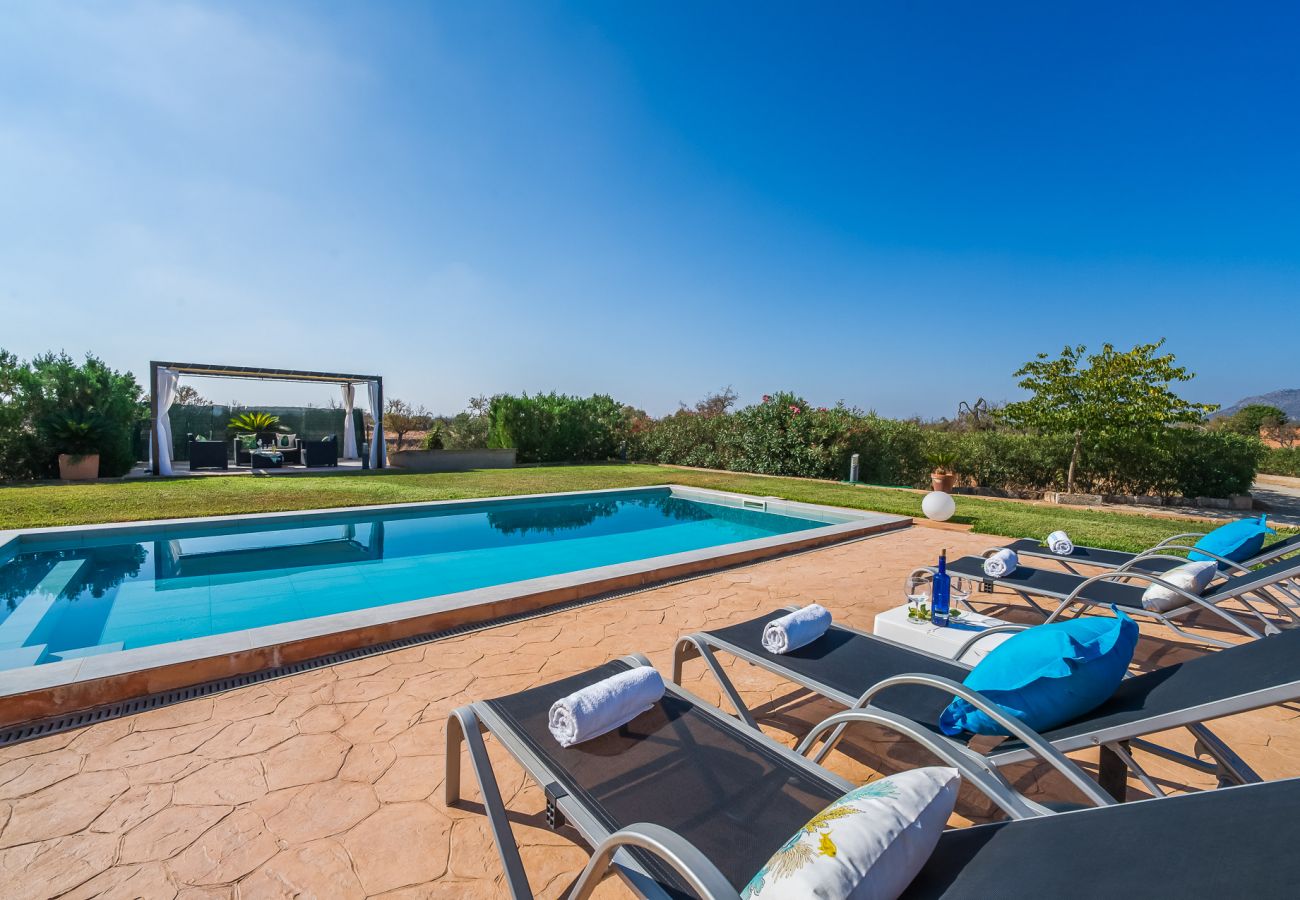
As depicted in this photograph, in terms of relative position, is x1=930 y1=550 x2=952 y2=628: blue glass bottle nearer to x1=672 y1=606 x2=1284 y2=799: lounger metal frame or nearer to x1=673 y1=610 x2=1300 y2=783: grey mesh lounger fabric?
x1=673 y1=610 x2=1300 y2=783: grey mesh lounger fabric

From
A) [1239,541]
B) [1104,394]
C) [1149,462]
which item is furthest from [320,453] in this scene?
[1149,462]

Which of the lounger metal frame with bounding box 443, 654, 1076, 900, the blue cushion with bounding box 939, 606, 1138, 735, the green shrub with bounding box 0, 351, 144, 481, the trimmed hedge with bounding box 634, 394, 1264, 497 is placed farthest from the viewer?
the trimmed hedge with bounding box 634, 394, 1264, 497

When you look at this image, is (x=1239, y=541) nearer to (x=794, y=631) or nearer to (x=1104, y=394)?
(x=794, y=631)

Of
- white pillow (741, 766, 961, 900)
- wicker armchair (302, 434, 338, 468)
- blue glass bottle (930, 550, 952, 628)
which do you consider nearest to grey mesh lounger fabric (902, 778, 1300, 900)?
white pillow (741, 766, 961, 900)

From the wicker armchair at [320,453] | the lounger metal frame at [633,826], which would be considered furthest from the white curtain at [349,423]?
the lounger metal frame at [633,826]

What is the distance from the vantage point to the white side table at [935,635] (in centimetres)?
279

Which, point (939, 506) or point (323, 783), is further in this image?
point (939, 506)

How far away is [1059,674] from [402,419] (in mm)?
26310

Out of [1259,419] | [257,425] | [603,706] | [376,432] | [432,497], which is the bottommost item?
[432,497]

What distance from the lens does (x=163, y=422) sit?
1283 centimetres

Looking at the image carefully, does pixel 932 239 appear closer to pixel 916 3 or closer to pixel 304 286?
pixel 916 3

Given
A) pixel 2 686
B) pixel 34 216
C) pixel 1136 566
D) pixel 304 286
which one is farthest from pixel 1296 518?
pixel 34 216

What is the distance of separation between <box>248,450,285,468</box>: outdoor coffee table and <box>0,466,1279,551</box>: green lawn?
1.80 meters

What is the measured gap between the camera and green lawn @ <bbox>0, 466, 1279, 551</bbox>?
739 cm
